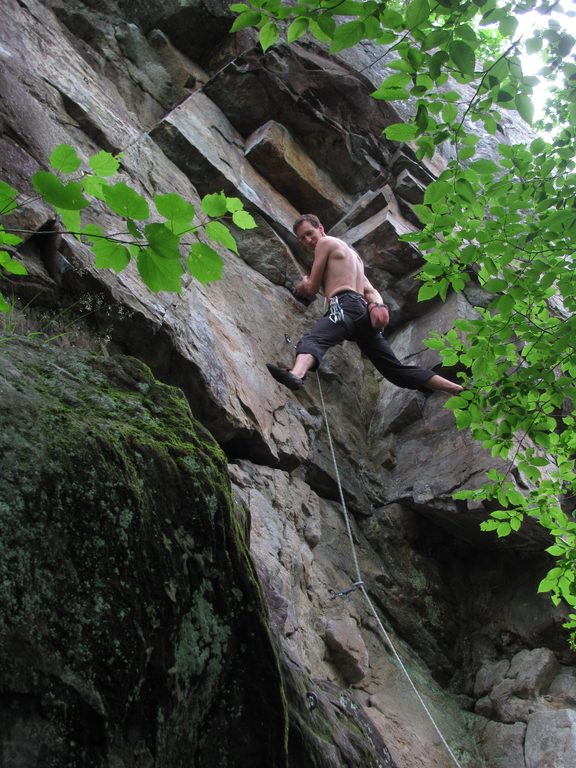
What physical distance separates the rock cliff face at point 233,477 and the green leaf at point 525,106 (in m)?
2.24

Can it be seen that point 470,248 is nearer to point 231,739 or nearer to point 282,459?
point 282,459

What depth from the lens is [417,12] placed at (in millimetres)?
2641

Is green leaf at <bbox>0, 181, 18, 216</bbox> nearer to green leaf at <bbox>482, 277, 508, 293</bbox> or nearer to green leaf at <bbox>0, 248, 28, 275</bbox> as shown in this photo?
green leaf at <bbox>0, 248, 28, 275</bbox>

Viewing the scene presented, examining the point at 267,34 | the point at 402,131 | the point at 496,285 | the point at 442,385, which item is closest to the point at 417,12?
the point at 402,131

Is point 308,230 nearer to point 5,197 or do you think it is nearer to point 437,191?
point 437,191

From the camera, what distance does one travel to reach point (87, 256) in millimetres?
3762

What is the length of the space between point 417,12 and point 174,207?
1651 mm

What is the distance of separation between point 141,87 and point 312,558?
21.9 feet

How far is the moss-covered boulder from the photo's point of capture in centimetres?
163

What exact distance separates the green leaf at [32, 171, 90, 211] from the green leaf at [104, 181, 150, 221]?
72mm

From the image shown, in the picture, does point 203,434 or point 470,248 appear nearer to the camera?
point 203,434

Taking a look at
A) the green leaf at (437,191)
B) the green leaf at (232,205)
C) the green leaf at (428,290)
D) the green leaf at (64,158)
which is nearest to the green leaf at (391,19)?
the green leaf at (437,191)

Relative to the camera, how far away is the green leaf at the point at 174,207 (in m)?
1.78

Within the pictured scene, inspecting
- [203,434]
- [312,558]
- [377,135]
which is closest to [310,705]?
[203,434]
